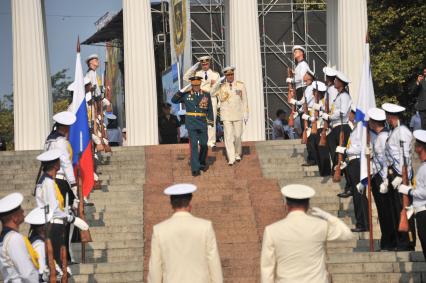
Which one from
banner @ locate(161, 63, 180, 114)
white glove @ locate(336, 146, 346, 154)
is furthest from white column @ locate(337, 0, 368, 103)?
white glove @ locate(336, 146, 346, 154)

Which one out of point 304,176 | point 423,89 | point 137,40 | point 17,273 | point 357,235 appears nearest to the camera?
point 17,273

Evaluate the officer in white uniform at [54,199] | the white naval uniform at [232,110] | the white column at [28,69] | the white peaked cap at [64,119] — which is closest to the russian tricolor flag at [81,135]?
the white peaked cap at [64,119]

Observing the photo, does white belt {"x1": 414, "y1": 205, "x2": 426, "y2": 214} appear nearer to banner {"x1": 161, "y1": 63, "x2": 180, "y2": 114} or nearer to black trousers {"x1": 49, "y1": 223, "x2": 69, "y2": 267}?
black trousers {"x1": 49, "y1": 223, "x2": 69, "y2": 267}

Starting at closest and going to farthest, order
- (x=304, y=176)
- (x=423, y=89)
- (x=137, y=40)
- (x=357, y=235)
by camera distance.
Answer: (x=357, y=235) → (x=304, y=176) → (x=423, y=89) → (x=137, y=40)

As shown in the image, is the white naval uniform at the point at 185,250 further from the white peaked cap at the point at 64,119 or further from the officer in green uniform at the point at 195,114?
the officer in green uniform at the point at 195,114

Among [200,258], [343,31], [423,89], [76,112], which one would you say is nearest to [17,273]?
[200,258]

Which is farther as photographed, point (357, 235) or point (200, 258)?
point (357, 235)

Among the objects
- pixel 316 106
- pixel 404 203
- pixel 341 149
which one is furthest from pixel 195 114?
pixel 404 203

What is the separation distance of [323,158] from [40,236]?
13357 mm

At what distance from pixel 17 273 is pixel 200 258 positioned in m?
3.10

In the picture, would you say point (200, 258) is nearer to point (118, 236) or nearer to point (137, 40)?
point (118, 236)

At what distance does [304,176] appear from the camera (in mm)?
33625

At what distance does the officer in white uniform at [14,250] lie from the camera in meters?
18.6

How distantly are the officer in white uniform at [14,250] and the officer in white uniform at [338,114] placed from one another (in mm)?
12462
